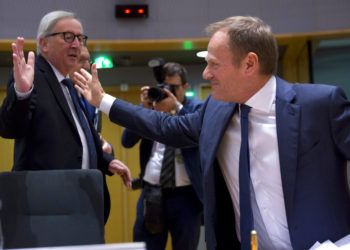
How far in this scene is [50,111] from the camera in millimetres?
1876

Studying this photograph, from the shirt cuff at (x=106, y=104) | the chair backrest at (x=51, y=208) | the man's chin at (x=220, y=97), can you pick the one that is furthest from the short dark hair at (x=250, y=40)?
the chair backrest at (x=51, y=208)

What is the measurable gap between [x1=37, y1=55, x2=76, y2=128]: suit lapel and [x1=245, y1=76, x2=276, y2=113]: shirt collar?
71 cm

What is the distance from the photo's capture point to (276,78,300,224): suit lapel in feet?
4.64

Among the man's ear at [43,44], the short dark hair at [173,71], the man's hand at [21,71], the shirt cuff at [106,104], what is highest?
the man's ear at [43,44]

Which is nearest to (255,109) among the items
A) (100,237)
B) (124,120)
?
(124,120)

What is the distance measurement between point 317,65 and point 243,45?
4.29m

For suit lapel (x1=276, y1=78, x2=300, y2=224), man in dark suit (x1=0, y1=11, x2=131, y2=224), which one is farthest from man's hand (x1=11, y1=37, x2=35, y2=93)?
suit lapel (x1=276, y1=78, x2=300, y2=224)

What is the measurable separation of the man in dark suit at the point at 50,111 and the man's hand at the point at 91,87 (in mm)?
163

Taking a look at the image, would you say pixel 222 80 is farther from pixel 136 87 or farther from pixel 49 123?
pixel 136 87

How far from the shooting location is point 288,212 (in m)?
1.41

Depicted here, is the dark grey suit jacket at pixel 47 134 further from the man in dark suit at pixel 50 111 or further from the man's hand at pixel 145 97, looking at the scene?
the man's hand at pixel 145 97

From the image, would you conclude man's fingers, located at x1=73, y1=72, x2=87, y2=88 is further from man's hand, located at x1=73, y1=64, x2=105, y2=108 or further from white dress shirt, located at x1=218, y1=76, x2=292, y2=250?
white dress shirt, located at x1=218, y1=76, x2=292, y2=250

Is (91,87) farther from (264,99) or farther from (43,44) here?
(264,99)

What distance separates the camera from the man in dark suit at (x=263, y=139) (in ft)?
4.65
